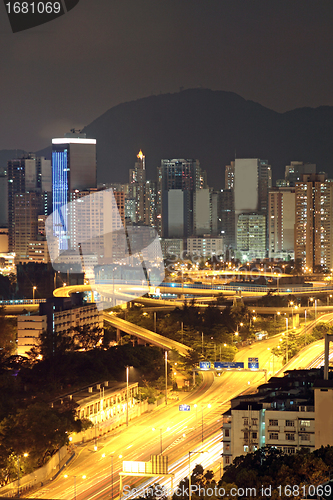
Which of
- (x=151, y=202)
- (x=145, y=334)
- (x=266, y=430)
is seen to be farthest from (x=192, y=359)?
(x=151, y=202)

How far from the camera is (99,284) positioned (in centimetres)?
2633

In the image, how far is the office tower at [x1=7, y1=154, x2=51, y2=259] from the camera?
1746 inches

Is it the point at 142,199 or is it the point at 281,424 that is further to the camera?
the point at 142,199

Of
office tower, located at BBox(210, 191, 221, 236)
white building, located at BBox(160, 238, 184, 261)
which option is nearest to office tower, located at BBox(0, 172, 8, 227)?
white building, located at BBox(160, 238, 184, 261)

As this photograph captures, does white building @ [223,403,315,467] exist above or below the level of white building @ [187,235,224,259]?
below

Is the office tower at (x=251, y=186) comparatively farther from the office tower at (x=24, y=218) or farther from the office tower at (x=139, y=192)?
the office tower at (x=24, y=218)

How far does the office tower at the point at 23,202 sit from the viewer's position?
4434 cm

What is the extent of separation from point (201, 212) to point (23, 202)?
14.7 m

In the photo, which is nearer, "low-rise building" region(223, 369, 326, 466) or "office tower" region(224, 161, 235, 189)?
"low-rise building" region(223, 369, 326, 466)

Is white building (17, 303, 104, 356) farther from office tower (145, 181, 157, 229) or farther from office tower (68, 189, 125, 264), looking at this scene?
office tower (145, 181, 157, 229)

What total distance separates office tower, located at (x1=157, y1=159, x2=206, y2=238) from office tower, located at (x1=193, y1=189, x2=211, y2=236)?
356 mm

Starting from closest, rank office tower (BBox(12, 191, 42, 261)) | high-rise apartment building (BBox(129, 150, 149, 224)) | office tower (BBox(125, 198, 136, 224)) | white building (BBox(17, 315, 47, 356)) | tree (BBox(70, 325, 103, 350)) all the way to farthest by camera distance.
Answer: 1. white building (BBox(17, 315, 47, 356))
2. tree (BBox(70, 325, 103, 350))
3. office tower (BBox(12, 191, 42, 261))
4. office tower (BBox(125, 198, 136, 224))
5. high-rise apartment building (BBox(129, 150, 149, 224))

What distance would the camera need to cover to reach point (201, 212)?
54.1 m

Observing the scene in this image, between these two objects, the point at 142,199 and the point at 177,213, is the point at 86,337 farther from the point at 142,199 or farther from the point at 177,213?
the point at 142,199
